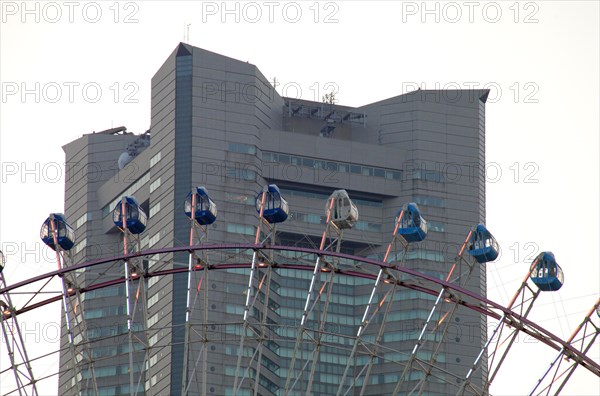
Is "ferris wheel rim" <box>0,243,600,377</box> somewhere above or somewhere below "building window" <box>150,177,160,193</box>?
below

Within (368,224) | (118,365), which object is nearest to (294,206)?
(368,224)

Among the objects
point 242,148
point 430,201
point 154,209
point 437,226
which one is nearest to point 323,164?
point 242,148

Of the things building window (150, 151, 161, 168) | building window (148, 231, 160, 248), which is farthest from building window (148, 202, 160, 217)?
building window (150, 151, 161, 168)

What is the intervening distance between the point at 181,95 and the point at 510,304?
105 m

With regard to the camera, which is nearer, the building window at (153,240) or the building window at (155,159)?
the building window at (153,240)

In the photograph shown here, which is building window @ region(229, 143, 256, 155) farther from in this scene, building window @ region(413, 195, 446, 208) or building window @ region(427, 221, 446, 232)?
building window @ region(427, 221, 446, 232)

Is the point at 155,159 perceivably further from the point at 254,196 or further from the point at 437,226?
the point at 437,226

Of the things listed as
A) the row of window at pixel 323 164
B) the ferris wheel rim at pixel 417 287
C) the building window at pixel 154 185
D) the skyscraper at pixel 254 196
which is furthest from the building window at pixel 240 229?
the ferris wheel rim at pixel 417 287

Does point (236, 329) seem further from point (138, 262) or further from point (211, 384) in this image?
point (138, 262)

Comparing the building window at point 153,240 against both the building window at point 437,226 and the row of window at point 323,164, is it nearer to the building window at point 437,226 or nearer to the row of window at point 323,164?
the row of window at point 323,164

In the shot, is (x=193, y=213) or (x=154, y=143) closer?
(x=193, y=213)

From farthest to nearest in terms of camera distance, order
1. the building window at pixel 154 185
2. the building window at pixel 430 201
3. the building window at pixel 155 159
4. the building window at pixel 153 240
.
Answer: the building window at pixel 430 201 → the building window at pixel 155 159 → the building window at pixel 154 185 → the building window at pixel 153 240

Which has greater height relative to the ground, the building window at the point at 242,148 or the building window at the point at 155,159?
the building window at the point at 242,148

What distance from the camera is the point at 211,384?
174 m
